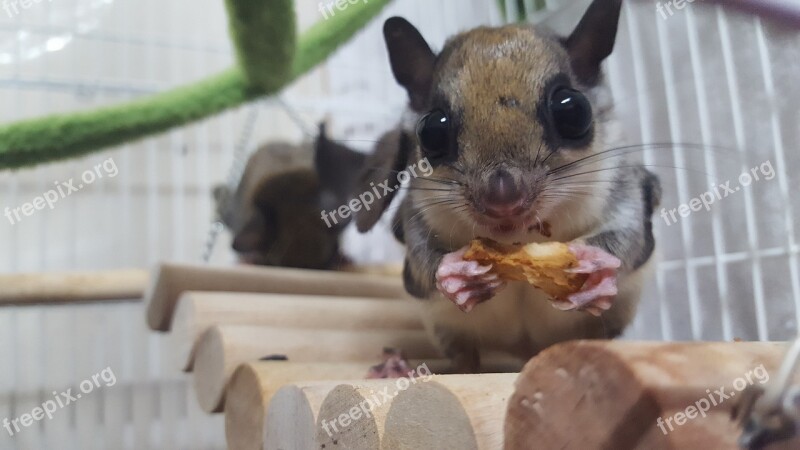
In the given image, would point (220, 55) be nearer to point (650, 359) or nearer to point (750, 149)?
point (750, 149)

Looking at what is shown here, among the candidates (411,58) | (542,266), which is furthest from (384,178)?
(542,266)

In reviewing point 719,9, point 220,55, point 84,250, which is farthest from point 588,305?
point 220,55

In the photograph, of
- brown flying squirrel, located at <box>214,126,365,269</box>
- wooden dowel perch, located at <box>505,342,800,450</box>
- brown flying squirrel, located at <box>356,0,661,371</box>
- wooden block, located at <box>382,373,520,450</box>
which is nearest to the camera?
wooden dowel perch, located at <box>505,342,800,450</box>

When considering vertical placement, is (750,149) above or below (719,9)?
below

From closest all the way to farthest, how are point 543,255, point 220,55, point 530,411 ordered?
point 530,411 → point 543,255 → point 220,55

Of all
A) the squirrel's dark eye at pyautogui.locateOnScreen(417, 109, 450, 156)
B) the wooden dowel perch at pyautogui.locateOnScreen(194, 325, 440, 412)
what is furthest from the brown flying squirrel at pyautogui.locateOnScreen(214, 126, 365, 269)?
the squirrel's dark eye at pyautogui.locateOnScreen(417, 109, 450, 156)

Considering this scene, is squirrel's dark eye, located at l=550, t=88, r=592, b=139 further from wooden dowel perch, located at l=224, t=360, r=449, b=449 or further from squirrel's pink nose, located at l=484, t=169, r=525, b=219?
wooden dowel perch, located at l=224, t=360, r=449, b=449

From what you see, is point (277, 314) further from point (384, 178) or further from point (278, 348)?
point (384, 178)
